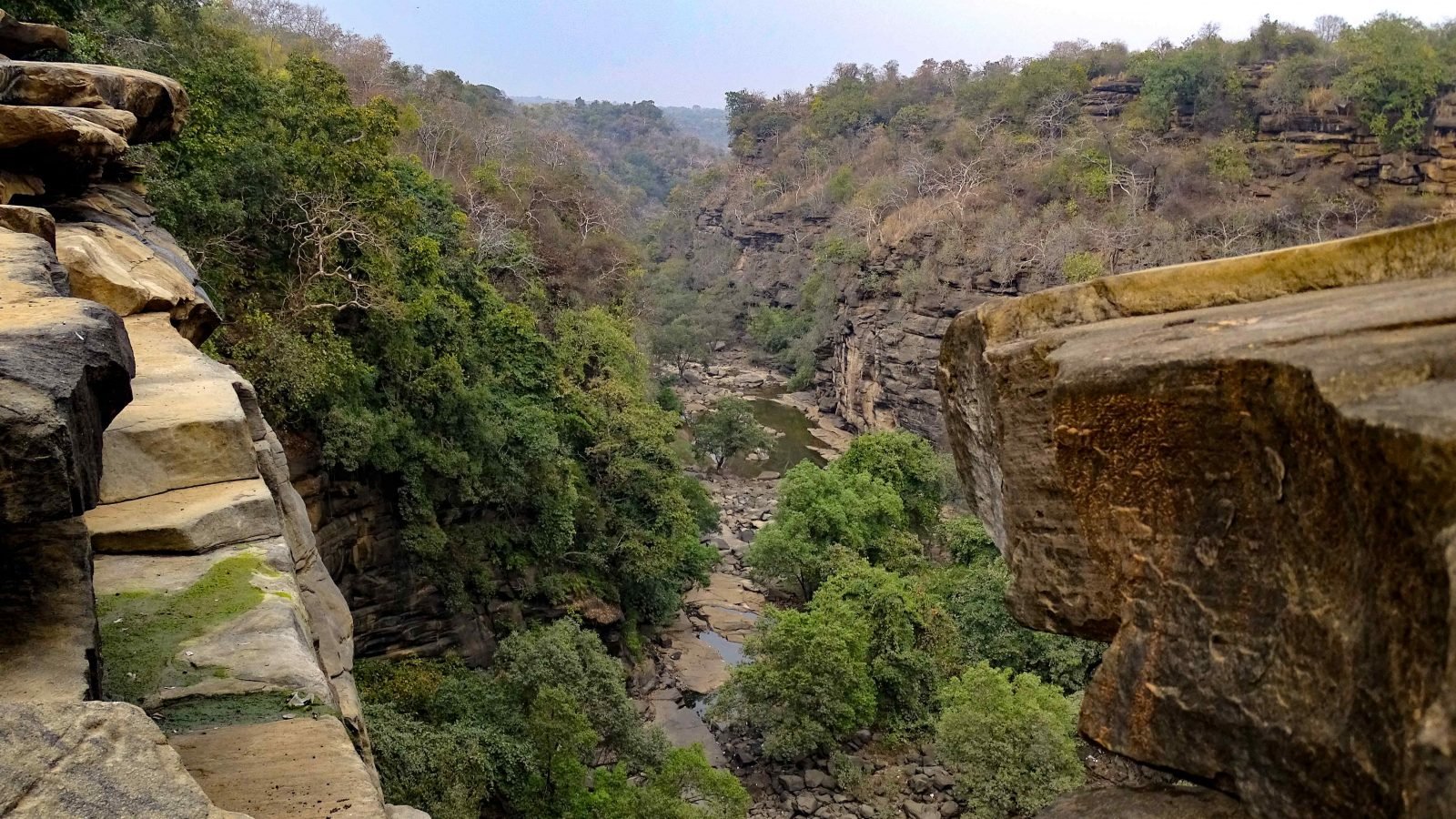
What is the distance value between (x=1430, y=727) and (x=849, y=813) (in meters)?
15.4

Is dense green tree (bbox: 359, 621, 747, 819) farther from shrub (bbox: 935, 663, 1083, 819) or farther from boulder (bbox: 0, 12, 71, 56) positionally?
boulder (bbox: 0, 12, 71, 56)

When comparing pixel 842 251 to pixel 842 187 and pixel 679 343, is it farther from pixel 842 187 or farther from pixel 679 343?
pixel 842 187

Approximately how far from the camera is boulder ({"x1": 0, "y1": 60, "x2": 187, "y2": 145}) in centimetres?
780

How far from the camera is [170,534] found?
221 inches

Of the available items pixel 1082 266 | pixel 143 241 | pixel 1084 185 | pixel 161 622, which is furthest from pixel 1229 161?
pixel 161 622

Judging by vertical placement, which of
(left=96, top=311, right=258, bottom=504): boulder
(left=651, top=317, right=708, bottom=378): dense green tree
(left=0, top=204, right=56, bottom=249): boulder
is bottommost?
(left=651, top=317, right=708, bottom=378): dense green tree

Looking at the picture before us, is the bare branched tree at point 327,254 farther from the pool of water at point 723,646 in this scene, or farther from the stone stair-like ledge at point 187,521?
the pool of water at point 723,646

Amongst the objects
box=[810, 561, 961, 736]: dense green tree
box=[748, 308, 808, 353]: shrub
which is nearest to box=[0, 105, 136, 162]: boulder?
box=[810, 561, 961, 736]: dense green tree

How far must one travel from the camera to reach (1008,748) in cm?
1482

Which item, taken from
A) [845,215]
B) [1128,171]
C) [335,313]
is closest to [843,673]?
[335,313]

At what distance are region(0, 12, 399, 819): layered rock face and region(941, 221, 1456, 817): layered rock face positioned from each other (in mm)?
3813

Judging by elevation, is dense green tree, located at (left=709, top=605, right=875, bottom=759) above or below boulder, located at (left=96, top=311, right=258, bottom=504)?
below

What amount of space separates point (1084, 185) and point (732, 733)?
104 ft

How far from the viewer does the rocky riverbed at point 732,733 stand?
16391mm
